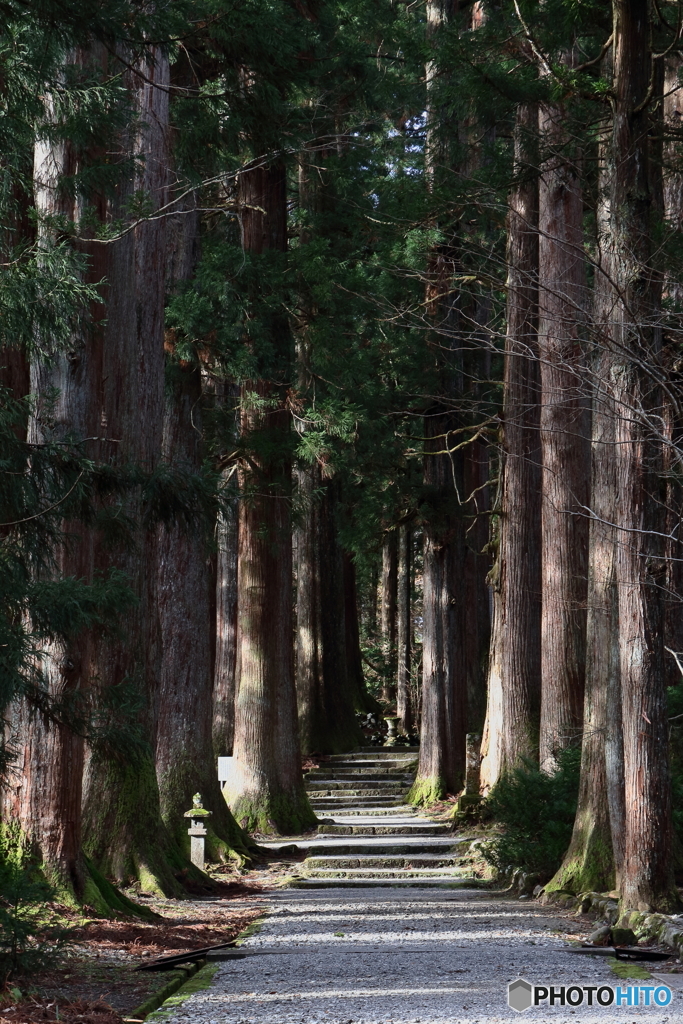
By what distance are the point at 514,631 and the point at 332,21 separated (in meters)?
9.03

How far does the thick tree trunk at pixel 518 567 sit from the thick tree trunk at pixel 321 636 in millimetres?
9537

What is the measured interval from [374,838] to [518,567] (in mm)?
4355

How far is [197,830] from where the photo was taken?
11.7 m

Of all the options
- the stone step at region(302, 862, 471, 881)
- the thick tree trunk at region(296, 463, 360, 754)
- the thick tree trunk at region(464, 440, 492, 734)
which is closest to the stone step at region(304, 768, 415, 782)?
the thick tree trunk at region(296, 463, 360, 754)

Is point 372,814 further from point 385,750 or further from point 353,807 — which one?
point 385,750

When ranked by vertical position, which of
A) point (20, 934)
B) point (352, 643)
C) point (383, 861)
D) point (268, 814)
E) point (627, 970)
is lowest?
point (383, 861)

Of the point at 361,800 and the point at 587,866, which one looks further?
the point at 361,800

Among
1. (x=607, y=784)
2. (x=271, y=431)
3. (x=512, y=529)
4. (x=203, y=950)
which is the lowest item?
(x=203, y=950)

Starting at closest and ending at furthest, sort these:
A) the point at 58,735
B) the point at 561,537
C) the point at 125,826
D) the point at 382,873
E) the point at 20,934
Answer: the point at 20,934 < the point at 58,735 < the point at 125,826 < the point at 561,537 < the point at 382,873

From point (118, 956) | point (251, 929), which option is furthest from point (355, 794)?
point (118, 956)

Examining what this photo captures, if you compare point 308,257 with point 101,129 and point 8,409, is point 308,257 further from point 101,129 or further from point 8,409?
point 8,409

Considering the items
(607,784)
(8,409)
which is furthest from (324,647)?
(8,409)

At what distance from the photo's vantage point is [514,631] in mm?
14555

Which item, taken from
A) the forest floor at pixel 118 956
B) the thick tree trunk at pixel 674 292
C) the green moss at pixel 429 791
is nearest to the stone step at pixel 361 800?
the green moss at pixel 429 791
